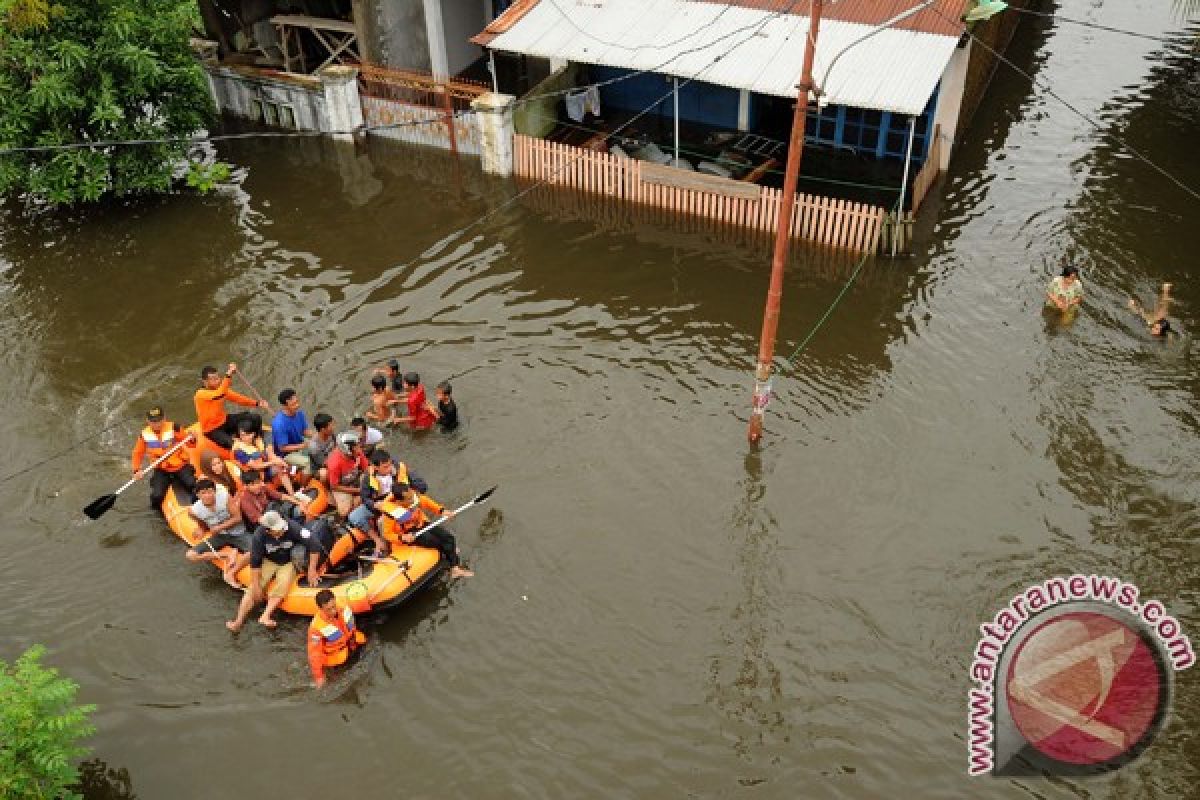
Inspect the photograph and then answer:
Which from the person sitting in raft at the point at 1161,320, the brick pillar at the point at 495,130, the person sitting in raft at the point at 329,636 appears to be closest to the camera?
the person sitting in raft at the point at 329,636

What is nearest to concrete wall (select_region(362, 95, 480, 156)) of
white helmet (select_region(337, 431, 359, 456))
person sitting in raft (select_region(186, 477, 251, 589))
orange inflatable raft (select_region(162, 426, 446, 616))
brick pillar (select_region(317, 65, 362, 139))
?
brick pillar (select_region(317, 65, 362, 139))

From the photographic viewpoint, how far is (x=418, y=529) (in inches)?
483

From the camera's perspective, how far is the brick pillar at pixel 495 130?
791 inches

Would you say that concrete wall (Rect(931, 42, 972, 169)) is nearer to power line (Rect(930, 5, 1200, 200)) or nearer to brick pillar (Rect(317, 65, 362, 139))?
power line (Rect(930, 5, 1200, 200))

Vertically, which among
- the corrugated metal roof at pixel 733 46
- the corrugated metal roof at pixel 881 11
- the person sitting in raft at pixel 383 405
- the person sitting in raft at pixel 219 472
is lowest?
the person sitting in raft at pixel 383 405

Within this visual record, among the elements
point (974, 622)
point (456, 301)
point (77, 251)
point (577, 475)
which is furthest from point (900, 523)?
point (77, 251)

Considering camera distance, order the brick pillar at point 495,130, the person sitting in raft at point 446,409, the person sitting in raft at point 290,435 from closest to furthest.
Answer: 1. the person sitting in raft at point 290,435
2. the person sitting in raft at point 446,409
3. the brick pillar at point 495,130

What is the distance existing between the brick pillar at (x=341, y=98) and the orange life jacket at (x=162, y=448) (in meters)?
10.1

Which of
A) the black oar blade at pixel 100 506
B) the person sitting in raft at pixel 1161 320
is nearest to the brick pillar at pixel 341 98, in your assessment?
the black oar blade at pixel 100 506

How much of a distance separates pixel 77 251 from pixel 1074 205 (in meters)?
19.7

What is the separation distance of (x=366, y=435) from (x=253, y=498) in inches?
68.6

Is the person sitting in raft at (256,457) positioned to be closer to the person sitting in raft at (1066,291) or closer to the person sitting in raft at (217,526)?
the person sitting in raft at (217,526)

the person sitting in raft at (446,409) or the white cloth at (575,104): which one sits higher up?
the white cloth at (575,104)

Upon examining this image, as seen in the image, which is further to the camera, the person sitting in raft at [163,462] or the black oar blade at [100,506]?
the person sitting in raft at [163,462]
